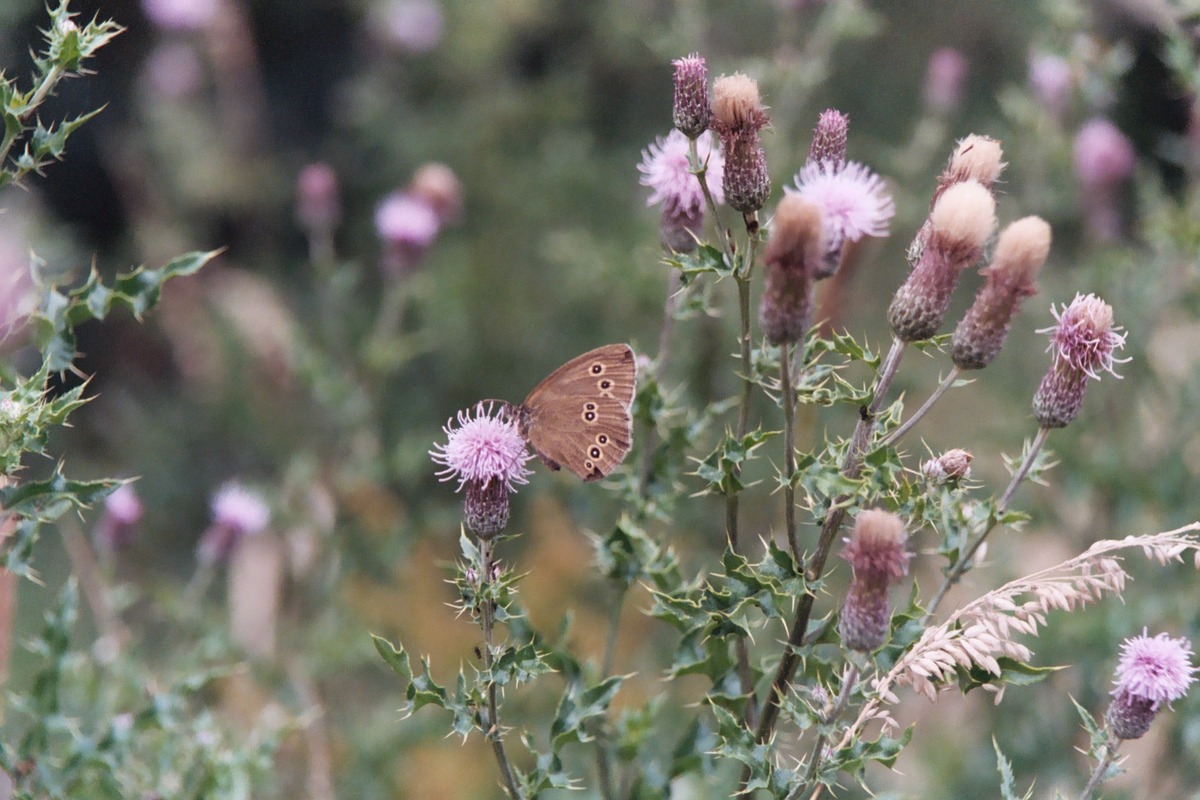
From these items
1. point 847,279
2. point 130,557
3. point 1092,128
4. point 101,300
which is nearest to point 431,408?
point 130,557

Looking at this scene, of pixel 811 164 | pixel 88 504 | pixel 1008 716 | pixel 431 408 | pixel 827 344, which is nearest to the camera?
pixel 827 344

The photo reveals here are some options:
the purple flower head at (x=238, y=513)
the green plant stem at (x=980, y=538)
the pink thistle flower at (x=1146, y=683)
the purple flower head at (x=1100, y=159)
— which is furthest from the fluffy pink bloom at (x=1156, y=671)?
the purple flower head at (x=1100, y=159)

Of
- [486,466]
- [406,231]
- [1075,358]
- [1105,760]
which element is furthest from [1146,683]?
[406,231]

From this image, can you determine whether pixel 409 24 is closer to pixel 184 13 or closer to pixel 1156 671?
pixel 184 13

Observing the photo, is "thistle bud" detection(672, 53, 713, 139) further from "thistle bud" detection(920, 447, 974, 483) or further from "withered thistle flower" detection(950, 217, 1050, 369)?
"thistle bud" detection(920, 447, 974, 483)

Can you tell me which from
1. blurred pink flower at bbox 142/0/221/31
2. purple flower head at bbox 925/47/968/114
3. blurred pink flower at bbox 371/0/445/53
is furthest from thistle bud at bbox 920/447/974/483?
blurred pink flower at bbox 142/0/221/31

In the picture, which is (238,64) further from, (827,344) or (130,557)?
(827,344)

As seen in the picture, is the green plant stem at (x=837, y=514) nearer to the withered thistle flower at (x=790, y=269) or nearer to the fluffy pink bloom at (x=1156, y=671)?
the withered thistle flower at (x=790, y=269)
